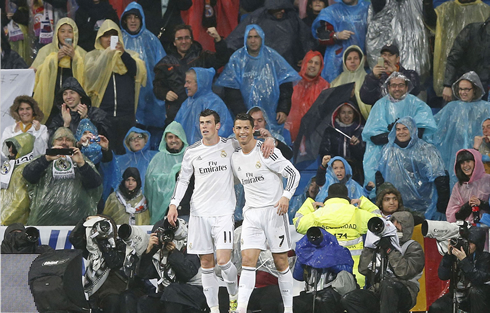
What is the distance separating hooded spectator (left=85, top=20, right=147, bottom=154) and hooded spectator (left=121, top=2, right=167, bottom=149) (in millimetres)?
384

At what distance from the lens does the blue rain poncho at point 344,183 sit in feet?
34.3

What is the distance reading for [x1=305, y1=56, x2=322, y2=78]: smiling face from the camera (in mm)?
12289

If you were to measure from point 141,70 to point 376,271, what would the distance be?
5.61 m

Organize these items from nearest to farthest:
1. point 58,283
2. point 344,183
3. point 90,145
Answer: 1. point 58,283
2. point 344,183
3. point 90,145

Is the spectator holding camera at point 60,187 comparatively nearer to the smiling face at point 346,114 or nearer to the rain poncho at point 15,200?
the rain poncho at point 15,200

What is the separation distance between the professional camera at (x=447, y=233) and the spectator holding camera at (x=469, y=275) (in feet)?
0.17

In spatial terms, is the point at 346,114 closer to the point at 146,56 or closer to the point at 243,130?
the point at 146,56

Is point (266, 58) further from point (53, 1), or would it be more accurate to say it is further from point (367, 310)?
point (367, 310)

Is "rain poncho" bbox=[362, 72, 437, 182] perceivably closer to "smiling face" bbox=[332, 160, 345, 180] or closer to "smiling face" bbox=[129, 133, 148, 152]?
"smiling face" bbox=[332, 160, 345, 180]

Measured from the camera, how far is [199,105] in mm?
12039

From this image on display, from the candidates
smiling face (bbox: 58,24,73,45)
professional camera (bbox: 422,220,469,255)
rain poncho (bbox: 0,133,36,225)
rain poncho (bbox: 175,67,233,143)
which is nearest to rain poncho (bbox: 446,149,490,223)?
professional camera (bbox: 422,220,469,255)

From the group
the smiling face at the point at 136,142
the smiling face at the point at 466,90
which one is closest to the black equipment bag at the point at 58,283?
the smiling face at the point at 136,142

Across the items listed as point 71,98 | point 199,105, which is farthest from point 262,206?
point 71,98

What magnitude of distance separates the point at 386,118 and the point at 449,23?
97.3 inches
